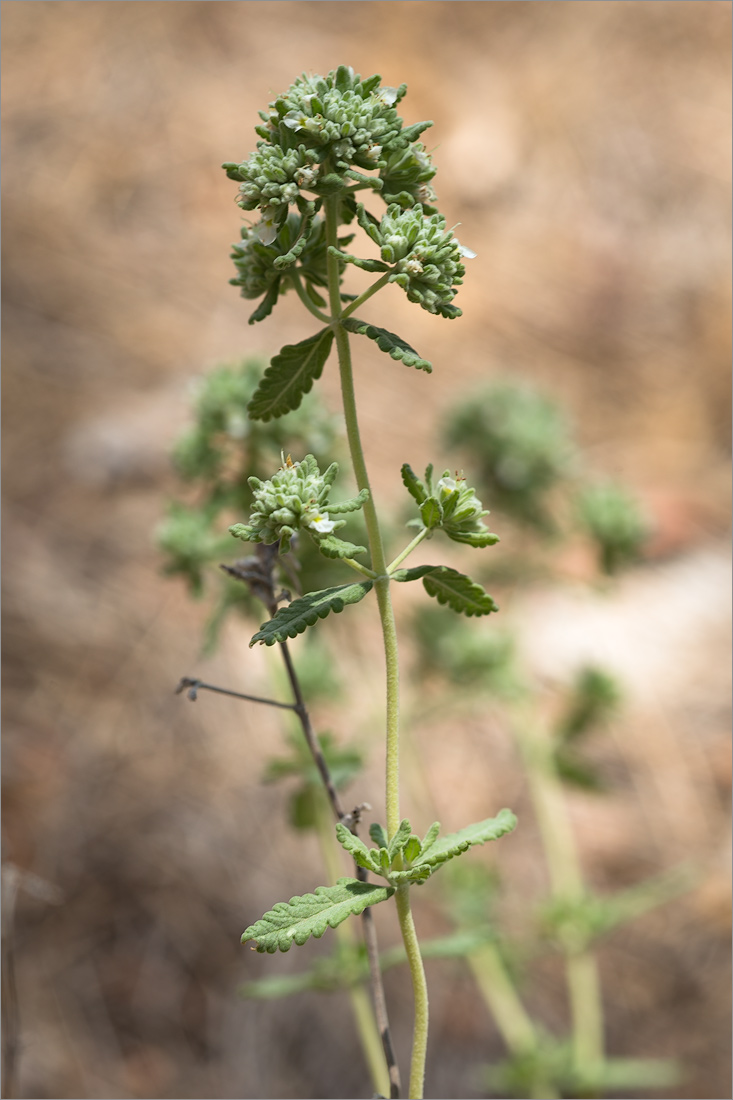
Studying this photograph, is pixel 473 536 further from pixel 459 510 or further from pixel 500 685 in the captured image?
pixel 500 685

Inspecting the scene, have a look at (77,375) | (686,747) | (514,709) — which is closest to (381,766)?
(514,709)

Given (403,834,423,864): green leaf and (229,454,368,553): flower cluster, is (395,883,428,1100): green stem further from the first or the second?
(229,454,368,553): flower cluster

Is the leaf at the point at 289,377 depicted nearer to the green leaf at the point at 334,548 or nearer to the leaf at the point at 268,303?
the leaf at the point at 268,303

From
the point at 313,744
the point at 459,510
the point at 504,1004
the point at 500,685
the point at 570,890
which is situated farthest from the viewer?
the point at 500,685

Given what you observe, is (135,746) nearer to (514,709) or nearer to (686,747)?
(514,709)

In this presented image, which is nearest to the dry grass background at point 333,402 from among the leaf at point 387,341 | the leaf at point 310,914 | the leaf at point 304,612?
the leaf at point 310,914

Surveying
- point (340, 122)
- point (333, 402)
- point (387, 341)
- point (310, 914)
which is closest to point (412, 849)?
point (310, 914)
